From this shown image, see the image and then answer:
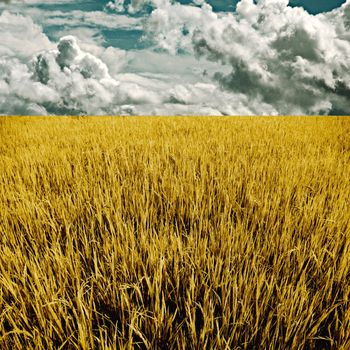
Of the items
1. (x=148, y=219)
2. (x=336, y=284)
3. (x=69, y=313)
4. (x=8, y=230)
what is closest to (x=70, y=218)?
(x=8, y=230)

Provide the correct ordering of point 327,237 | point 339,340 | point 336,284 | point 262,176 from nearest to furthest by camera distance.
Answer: point 339,340
point 336,284
point 327,237
point 262,176

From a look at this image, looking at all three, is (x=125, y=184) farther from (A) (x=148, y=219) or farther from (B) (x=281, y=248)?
(B) (x=281, y=248)

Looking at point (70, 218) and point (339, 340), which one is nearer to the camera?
point (339, 340)

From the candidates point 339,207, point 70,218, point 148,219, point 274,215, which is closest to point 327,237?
point 274,215

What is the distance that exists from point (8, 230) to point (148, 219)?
2.03ft

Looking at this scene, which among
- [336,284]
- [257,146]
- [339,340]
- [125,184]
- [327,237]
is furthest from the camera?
[257,146]

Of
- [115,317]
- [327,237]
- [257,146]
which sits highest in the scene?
[257,146]

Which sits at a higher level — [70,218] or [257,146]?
[257,146]

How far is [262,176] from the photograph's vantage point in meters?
2.09

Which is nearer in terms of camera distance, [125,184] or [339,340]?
[339,340]

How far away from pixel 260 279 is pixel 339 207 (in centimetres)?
89

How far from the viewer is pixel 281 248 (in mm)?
1135

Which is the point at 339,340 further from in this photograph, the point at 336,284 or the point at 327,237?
the point at 327,237

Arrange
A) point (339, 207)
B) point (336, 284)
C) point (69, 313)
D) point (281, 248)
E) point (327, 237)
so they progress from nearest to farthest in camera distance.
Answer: point (69, 313)
point (336, 284)
point (281, 248)
point (327, 237)
point (339, 207)
